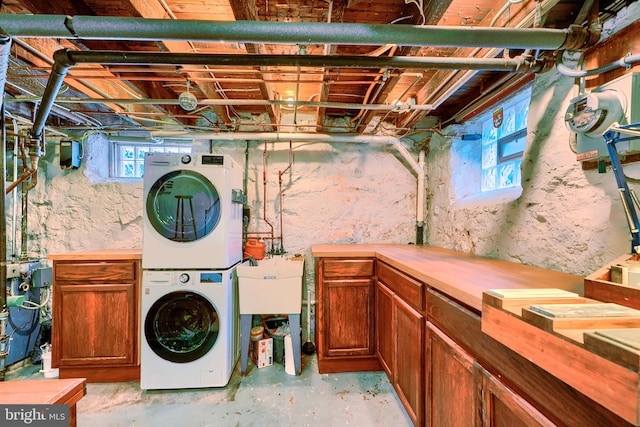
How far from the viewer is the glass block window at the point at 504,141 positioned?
1889mm

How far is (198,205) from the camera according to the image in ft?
6.80

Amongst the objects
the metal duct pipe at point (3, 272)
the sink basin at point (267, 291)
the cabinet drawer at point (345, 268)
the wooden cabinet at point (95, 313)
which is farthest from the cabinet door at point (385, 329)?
the metal duct pipe at point (3, 272)

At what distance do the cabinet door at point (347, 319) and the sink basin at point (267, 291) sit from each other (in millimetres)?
271

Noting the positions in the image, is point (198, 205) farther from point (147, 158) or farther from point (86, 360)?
point (86, 360)

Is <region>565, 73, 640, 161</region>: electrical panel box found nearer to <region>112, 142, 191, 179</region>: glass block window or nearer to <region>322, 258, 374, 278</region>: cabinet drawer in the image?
<region>322, 258, 374, 278</region>: cabinet drawer

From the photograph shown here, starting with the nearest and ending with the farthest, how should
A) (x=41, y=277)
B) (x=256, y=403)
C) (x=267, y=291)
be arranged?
1. (x=256, y=403)
2. (x=267, y=291)
3. (x=41, y=277)

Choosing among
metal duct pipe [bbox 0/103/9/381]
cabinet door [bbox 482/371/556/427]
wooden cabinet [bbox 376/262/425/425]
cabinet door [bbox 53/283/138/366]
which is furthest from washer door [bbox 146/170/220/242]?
cabinet door [bbox 482/371/556/427]

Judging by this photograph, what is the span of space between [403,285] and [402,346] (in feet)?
1.23

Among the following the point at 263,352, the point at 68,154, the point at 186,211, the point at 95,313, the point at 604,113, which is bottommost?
the point at 263,352

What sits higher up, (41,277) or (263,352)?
(41,277)

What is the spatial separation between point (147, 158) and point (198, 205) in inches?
19.3

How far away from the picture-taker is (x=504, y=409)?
865 mm

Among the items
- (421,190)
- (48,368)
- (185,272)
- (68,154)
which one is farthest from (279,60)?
(48,368)

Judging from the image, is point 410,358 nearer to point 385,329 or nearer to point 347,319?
point 385,329
